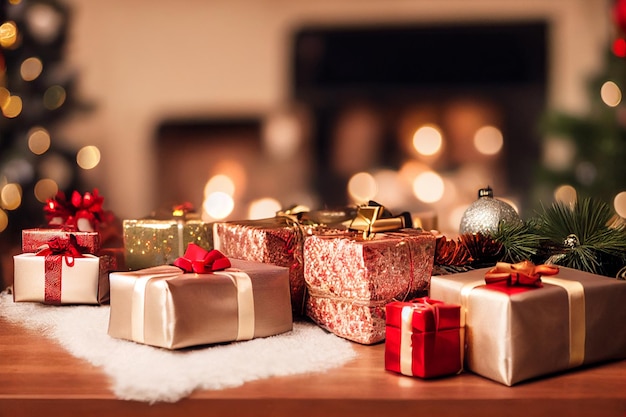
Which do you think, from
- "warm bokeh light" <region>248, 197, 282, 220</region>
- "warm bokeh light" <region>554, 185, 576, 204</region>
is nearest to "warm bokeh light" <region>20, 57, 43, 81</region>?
"warm bokeh light" <region>248, 197, 282, 220</region>

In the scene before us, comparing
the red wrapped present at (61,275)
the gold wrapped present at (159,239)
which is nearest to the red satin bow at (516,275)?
the gold wrapped present at (159,239)

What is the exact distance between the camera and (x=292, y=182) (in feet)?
12.5

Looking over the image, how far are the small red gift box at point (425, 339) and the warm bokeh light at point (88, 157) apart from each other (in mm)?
2779

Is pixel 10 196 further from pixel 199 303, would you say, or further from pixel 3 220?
pixel 199 303

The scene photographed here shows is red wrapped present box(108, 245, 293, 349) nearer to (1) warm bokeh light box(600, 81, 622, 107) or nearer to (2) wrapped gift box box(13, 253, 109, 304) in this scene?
(2) wrapped gift box box(13, 253, 109, 304)

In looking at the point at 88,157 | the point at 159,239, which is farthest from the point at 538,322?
the point at 88,157

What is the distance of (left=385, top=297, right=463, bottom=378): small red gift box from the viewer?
769 mm

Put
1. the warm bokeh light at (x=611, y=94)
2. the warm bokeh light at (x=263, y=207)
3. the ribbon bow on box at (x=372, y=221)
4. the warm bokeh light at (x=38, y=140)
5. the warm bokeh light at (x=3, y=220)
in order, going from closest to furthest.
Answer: the ribbon bow on box at (x=372, y=221), the warm bokeh light at (x=611, y=94), the warm bokeh light at (x=3, y=220), the warm bokeh light at (x=38, y=140), the warm bokeh light at (x=263, y=207)

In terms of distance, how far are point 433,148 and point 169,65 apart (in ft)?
5.14

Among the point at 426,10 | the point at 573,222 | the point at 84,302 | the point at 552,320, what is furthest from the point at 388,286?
the point at 426,10

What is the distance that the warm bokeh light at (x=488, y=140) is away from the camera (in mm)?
3672

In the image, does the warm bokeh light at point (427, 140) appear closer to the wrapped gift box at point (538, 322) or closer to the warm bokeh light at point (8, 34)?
the warm bokeh light at point (8, 34)

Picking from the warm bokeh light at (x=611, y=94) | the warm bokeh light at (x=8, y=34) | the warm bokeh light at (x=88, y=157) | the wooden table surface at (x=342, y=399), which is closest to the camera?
the wooden table surface at (x=342, y=399)

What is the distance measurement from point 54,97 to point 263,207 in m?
1.20
